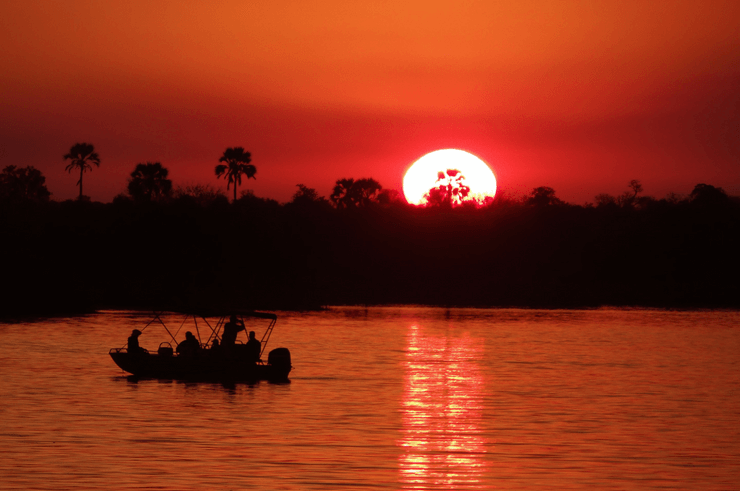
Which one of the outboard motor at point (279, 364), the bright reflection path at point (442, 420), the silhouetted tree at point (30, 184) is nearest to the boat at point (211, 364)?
the outboard motor at point (279, 364)

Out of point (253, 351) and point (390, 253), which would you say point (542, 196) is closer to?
point (390, 253)

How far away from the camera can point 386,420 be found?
1286 inches

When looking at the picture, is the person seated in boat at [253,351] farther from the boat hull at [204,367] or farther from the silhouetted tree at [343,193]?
the silhouetted tree at [343,193]

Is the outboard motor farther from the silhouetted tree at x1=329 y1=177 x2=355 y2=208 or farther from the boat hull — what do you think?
the silhouetted tree at x1=329 y1=177 x2=355 y2=208

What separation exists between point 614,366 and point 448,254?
8018 cm

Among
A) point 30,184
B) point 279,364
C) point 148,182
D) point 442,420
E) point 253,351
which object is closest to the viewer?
point 442,420

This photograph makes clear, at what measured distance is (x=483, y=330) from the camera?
80000 millimetres

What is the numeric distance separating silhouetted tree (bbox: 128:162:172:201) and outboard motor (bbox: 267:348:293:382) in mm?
94067

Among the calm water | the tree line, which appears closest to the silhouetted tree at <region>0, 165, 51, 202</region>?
the tree line

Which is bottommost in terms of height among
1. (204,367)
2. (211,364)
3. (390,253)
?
(204,367)

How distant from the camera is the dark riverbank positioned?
11594 cm

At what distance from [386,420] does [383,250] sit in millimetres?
101595

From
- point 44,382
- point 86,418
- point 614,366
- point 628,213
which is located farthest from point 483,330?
point 628,213

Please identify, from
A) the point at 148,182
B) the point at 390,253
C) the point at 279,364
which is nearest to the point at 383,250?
the point at 390,253
